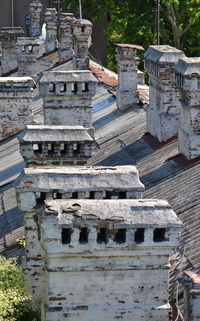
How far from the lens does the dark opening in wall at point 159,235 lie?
10.4 meters

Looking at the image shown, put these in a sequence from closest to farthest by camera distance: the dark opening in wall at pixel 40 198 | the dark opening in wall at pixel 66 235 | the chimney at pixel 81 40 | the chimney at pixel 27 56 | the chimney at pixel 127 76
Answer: the dark opening in wall at pixel 66 235
the dark opening in wall at pixel 40 198
the chimney at pixel 127 76
the chimney at pixel 81 40
the chimney at pixel 27 56

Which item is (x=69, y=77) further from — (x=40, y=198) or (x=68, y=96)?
(x=40, y=198)

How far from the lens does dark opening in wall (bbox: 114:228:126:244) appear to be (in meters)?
10.4

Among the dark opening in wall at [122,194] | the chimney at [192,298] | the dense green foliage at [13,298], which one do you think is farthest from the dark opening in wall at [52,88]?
the chimney at [192,298]

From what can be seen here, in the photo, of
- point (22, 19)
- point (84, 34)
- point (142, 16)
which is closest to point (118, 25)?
point (142, 16)

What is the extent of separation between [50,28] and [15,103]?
15.6 m

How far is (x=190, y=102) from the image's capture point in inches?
695

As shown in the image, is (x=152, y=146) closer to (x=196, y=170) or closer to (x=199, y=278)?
(x=196, y=170)

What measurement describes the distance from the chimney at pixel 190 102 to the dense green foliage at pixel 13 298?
5911 millimetres

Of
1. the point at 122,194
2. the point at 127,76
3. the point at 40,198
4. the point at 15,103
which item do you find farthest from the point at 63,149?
Answer: the point at 15,103

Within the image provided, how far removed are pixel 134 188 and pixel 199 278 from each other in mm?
1952

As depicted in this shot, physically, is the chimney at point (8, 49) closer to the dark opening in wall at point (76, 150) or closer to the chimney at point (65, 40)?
the chimney at point (65, 40)

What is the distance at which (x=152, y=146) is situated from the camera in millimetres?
20094

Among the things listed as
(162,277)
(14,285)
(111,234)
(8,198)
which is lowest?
(8,198)
